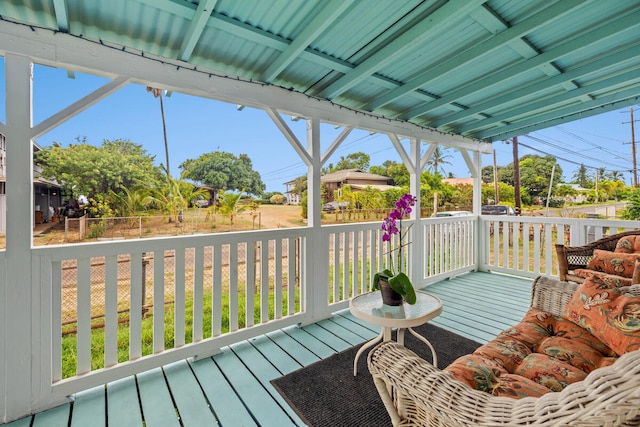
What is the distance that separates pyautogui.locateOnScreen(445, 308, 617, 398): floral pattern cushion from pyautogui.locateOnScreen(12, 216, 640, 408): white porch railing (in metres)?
1.82

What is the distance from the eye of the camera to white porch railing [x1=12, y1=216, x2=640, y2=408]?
1.91m

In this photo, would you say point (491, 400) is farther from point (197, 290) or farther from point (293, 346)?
point (197, 290)

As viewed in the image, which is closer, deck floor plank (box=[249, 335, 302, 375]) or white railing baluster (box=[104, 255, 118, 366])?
white railing baluster (box=[104, 255, 118, 366])

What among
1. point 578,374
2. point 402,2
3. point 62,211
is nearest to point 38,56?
point 62,211

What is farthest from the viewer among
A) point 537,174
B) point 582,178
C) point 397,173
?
point 397,173

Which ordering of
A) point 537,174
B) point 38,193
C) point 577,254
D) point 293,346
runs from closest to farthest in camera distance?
point 38,193 → point 293,346 → point 577,254 → point 537,174

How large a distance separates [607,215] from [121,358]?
6.78 m

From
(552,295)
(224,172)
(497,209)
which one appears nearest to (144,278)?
(224,172)

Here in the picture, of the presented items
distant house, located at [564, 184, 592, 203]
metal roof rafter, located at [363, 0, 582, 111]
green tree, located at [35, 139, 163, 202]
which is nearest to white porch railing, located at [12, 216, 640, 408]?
green tree, located at [35, 139, 163, 202]

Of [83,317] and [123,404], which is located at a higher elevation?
[83,317]

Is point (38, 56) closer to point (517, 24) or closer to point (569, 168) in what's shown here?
point (517, 24)

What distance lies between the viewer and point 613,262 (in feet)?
9.30

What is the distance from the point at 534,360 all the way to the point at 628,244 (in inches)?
102

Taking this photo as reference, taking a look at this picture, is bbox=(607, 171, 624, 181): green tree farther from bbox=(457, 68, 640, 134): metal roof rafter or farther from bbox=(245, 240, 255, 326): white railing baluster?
bbox=(245, 240, 255, 326): white railing baluster
